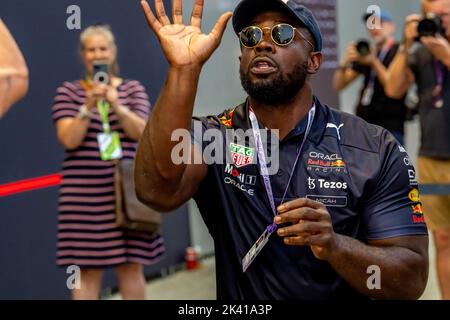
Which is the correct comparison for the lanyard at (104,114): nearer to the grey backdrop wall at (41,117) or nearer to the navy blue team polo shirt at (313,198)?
the grey backdrop wall at (41,117)

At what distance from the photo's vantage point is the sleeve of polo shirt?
1.92 meters

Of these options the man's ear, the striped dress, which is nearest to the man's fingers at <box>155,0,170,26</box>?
the man's ear

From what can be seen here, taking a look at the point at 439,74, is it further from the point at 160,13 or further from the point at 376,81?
the point at 160,13

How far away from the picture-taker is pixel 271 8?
197 cm

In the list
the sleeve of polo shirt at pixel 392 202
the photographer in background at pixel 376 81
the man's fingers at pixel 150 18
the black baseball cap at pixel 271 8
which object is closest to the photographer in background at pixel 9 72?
the man's fingers at pixel 150 18

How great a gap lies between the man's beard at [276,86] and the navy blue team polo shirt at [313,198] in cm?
11

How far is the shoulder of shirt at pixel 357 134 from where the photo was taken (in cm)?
198

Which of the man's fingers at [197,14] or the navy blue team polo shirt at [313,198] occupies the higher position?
the man's fingers at [197,14]

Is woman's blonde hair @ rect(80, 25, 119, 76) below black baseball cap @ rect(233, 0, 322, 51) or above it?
above

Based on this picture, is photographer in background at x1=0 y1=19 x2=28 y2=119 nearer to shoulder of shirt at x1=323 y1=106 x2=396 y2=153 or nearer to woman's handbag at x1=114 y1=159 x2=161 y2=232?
shoulder of shirt at x1=323 y1=106 x2=396 y2=153

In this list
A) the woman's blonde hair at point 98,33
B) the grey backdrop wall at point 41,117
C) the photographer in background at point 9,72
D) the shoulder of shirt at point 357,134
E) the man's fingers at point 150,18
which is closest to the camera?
the photographer in background at point 9,72

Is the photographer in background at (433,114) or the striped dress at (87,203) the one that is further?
the photographer in background at (433,114)

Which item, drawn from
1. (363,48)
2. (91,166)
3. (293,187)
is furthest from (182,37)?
(363,48)

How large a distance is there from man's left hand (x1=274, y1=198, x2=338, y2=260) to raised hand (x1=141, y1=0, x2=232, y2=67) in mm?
416
